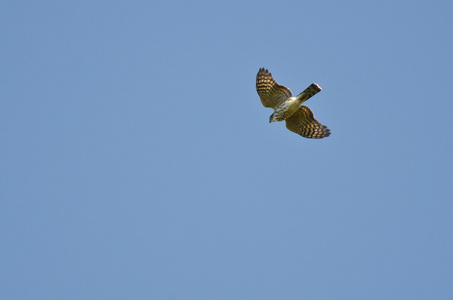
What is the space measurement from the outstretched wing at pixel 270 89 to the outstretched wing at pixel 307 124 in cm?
63

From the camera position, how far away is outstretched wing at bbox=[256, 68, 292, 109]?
16.9m

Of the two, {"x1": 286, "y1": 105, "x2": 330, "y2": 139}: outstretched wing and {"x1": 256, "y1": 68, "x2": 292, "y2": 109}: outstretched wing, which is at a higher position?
{"x1": 256, "y1": 68, "x2": 292, "y2": 109}: outstretched wing

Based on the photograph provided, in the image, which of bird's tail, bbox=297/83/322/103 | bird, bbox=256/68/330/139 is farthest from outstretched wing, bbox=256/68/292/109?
bird's tail, bbox=297/83/322/103

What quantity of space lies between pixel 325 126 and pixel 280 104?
5.04ft

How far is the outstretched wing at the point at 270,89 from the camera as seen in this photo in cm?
1689

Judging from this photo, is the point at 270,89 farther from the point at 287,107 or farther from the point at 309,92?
the point at 309,92

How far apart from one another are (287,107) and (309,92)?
2.76ft

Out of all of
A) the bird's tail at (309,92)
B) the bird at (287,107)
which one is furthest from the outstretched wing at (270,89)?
the bird's tail at (309,92)

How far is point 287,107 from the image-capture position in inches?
655

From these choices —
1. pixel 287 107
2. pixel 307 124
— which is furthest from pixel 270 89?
pixel 307 124

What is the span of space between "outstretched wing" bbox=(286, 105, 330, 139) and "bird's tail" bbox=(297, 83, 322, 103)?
2.29 feet

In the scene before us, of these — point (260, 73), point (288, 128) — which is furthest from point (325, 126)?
point (260, 73)

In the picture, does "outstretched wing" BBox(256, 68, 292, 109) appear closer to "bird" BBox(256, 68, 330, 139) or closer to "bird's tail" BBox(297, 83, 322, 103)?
"bird" BBox(256, 68, 330, 139)

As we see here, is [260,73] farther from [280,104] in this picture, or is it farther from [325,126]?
[325,126]
